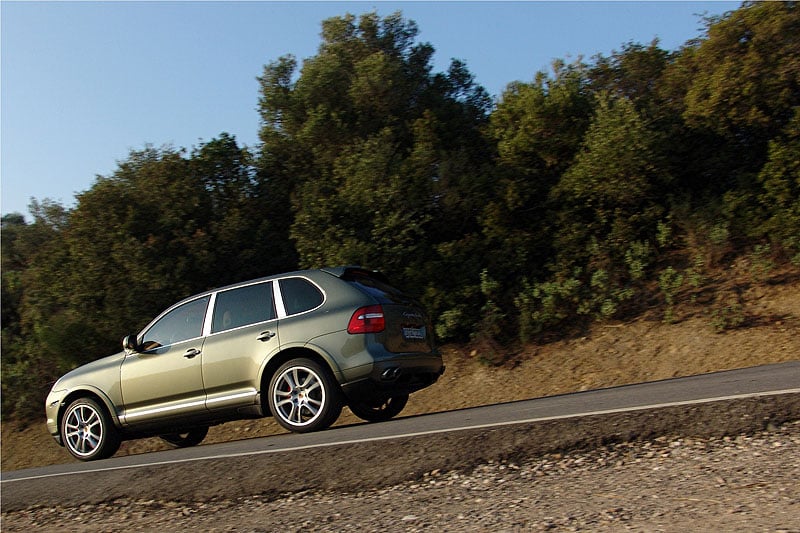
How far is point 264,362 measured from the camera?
27.8 feet

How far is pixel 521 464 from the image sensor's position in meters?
5.70

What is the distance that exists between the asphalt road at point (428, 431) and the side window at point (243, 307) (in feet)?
4.45

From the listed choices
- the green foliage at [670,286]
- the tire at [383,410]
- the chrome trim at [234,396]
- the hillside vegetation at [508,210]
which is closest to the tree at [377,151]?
the hillside vegetation at [508,210]

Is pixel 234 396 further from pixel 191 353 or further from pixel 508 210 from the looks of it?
pixel 508 210

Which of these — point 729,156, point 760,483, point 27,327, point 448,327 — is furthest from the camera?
point 27,327

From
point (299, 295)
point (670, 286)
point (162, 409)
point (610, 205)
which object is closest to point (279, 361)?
point (299, 295)

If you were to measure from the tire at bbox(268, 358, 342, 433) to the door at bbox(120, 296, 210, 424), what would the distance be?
1019 millimetres

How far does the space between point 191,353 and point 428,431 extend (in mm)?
3344

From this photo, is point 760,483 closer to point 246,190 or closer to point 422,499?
point 422,499

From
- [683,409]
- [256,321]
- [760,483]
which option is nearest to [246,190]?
[256,321]

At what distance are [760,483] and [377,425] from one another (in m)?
4.63

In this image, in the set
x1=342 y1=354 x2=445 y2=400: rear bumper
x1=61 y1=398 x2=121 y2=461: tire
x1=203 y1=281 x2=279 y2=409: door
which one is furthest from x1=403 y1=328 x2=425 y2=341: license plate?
x1=61 y1=398 x2=121 y2=461: tire

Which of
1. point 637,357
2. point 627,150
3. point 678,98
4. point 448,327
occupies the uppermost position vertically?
point 678,98

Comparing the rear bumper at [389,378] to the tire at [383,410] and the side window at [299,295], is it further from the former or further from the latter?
the tire at [383,410]
